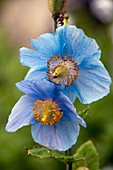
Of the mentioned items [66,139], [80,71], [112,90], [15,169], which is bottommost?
[15,169]

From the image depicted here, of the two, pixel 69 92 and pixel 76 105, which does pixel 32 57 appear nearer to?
pixel 69 92

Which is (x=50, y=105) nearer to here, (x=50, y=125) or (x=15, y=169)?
(x=50, y=125)

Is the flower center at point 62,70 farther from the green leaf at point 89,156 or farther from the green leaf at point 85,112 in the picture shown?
the green leaf at point 89,156

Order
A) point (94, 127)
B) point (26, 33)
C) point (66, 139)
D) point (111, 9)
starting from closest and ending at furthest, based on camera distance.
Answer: point (66, 139) → point (94, 127) → point (111, 9) → point (26, 33)

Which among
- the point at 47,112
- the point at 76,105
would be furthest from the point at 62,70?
the point at 76,105

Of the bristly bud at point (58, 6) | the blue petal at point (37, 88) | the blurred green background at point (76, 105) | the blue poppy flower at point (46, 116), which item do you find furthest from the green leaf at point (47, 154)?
the blurred green background at point (76, 105)

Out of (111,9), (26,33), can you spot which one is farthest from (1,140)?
(26,33)
